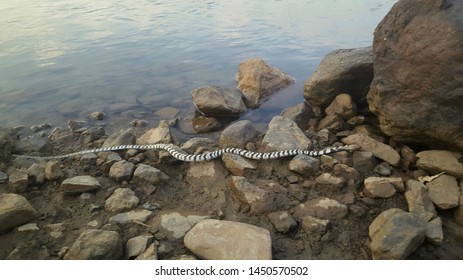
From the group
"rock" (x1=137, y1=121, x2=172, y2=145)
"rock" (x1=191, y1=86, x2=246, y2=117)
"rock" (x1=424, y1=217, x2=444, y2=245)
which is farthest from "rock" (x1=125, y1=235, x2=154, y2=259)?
"rock" (x1=191, y1=86, x2=246, y2=117)

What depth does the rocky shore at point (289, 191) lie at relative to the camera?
4566 mm

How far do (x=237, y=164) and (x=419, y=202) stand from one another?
3021mm

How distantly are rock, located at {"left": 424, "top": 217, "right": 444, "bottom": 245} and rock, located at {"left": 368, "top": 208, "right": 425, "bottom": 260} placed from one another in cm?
20

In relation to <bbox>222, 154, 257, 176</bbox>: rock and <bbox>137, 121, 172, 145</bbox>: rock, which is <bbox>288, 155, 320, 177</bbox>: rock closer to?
<bbox>222, 154, 257, 176</bbox>: rock

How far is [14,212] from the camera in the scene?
199 inches

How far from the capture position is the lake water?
11.2 meters

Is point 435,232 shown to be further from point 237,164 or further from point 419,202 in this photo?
point 237,164

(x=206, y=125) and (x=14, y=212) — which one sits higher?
(x=14, y=212)

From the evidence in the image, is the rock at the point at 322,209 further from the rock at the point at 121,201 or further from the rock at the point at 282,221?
the rock at the point at 121,201

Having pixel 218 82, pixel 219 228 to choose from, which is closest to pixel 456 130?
pixel 219 228

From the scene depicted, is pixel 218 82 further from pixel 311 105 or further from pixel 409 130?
pixel 409 130

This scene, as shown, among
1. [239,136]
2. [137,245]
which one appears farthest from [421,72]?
[137,245]

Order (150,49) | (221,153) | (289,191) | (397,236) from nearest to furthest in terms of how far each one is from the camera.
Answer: (397,236), (289,191), (221,153), (150,49)

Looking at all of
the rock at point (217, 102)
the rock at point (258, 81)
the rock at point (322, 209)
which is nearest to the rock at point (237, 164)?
the rock at point (322, 209)
